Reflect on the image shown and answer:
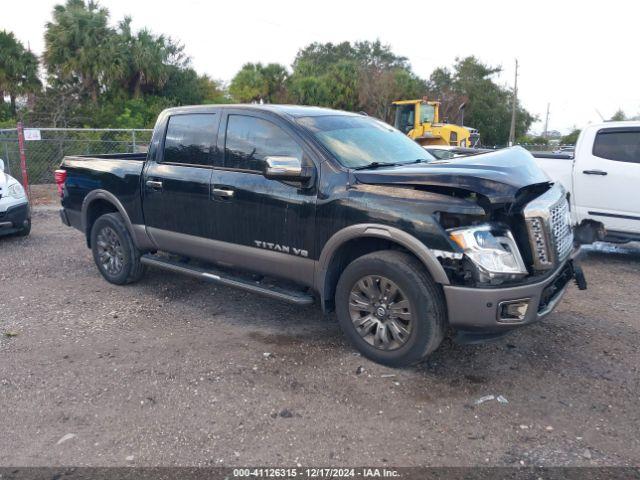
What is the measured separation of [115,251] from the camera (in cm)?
639

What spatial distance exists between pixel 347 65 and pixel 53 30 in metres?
18.1

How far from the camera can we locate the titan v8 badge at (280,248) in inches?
182

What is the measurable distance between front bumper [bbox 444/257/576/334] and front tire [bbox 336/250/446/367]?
0.46 feet

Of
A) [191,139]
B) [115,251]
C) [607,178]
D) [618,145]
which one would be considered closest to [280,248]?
[191,139]

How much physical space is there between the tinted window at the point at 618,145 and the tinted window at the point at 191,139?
512 cm

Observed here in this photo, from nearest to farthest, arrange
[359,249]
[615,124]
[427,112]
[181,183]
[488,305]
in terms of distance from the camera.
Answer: [488,305] < [359,249] < [181,183] < [615,124] < [427,112]

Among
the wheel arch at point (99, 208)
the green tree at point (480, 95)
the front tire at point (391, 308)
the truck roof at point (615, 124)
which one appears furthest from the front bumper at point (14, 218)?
the green tree at point (480, 95)

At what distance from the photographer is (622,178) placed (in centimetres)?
734

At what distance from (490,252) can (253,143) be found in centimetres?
226

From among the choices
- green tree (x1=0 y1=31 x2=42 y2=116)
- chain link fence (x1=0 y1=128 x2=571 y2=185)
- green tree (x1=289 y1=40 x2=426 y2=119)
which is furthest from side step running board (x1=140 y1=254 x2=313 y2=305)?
green tree (x1=289 y1=40 x2=426 y2=119)

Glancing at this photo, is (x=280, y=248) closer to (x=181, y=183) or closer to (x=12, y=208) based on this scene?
(x=181, y=183)

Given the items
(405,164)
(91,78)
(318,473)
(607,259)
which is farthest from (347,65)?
(318,473)

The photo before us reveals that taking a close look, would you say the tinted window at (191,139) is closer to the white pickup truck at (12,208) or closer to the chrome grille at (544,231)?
the chrome grille at (544,231)

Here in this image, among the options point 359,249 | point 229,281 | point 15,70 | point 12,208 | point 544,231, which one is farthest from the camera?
point 15,70
